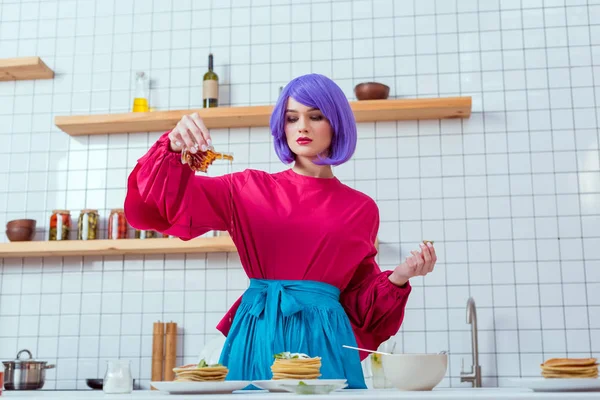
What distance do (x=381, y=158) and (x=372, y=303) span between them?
64.5 inches

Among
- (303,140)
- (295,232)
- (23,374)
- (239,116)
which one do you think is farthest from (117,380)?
(239,116)

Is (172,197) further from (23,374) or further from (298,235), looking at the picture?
(23,374)

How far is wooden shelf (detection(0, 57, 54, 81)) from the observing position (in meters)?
3.38

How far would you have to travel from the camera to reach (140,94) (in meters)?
3.42

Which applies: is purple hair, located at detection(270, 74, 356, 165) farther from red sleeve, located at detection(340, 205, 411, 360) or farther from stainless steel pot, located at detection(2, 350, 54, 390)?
stainless steel pot, located at detection(2, 350, 54, 390)

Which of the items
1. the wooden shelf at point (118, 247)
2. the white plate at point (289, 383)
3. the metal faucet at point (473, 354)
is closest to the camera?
the white plate at point (289, 383)

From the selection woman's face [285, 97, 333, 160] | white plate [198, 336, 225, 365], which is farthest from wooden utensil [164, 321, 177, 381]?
woman's face [285, 97, 333, 160]

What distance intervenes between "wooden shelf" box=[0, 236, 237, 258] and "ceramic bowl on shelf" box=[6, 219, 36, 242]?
65 millimetres

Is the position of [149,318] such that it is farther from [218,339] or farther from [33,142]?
[33,142]

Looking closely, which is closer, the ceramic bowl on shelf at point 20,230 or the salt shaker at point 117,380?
the salt shaker at point 117,380

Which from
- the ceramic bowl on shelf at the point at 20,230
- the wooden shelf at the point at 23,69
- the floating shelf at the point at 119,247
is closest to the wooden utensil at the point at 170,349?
the floating shelf at the point at 119,247

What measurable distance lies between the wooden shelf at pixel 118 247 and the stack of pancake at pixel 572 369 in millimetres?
2020

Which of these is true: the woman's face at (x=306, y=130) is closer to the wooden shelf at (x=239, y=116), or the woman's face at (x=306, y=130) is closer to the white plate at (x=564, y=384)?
the white plate at (x=564, y=384)

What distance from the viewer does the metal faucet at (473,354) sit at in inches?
115
